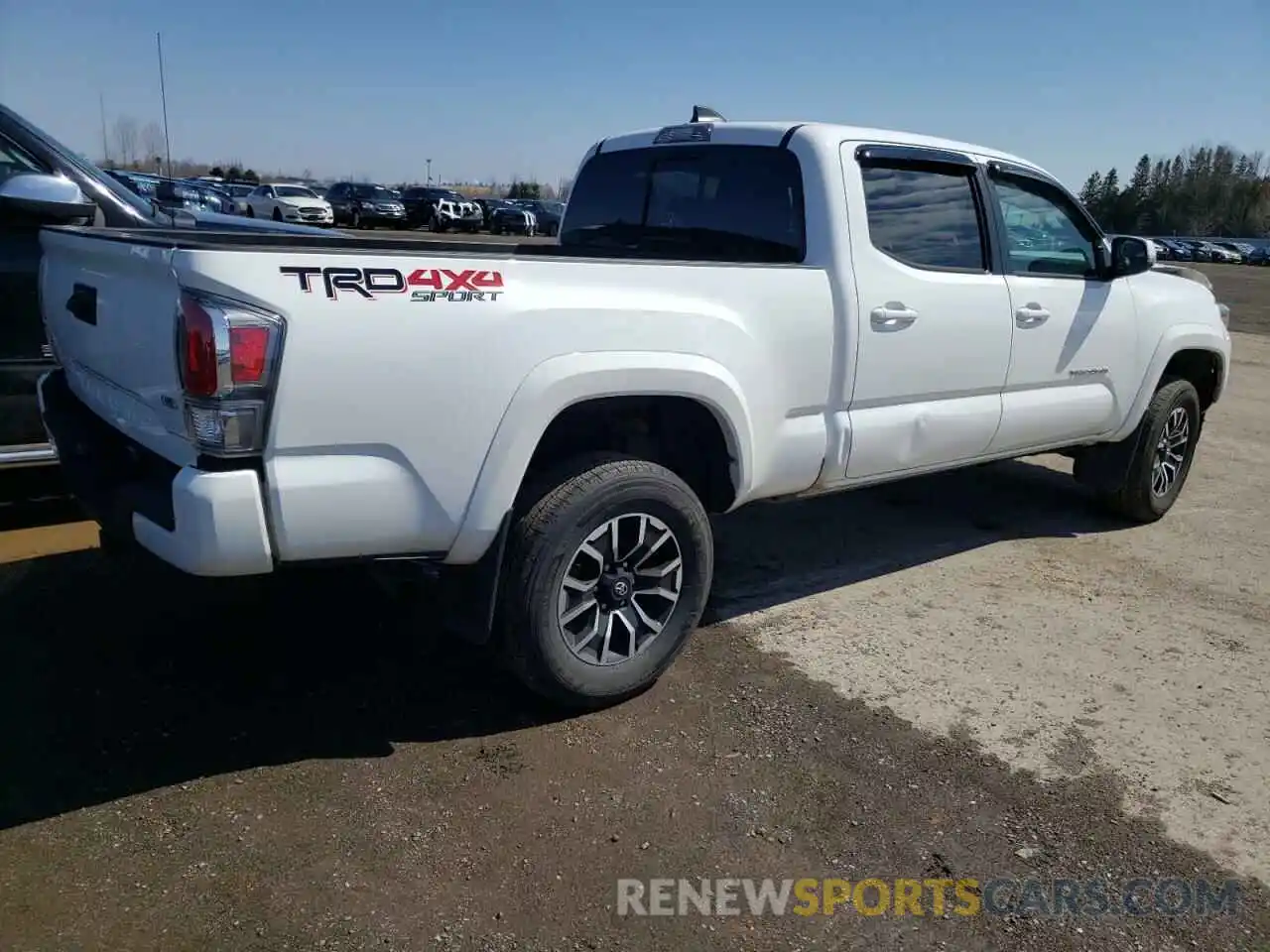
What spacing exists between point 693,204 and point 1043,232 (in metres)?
1.82

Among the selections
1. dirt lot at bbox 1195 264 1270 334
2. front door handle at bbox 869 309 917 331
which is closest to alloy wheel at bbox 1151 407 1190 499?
front door handle at bbox 869 309 917 331

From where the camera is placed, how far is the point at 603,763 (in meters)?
3.23

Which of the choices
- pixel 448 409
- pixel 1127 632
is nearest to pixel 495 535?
pixel 448 409

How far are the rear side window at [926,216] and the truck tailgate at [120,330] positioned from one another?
2.60 m

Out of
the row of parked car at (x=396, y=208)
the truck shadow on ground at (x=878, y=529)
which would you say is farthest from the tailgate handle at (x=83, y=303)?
the row of parked car at (x=396, y=208)

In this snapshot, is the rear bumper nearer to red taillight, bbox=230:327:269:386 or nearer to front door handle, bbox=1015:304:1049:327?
red taillight, bbox=230:327:269:386

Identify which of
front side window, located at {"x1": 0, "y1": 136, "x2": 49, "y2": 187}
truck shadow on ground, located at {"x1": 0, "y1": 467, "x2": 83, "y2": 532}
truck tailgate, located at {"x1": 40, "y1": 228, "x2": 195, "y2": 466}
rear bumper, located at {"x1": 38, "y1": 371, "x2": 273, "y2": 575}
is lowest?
truck shadow on ground, located at {"x1": 0, "y1": 467, "x2": 83, "y2": 532}

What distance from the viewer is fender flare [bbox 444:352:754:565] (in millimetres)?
2996

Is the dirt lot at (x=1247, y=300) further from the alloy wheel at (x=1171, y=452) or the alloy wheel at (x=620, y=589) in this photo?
the alloy wheel at (x=620, y=589)

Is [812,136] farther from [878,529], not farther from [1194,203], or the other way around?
[1194,203]

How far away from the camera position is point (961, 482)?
271 inches

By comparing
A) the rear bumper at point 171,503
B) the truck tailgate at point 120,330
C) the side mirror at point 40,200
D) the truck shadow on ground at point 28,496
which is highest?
the side mirror at point 40,200

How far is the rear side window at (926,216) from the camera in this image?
4.14 metres

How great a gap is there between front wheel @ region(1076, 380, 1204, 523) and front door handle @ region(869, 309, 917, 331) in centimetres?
238
